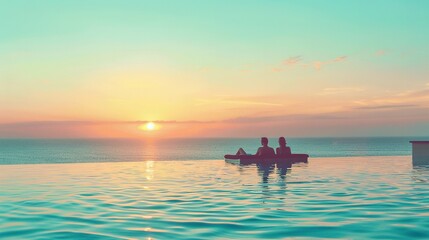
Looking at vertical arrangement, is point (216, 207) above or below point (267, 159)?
below

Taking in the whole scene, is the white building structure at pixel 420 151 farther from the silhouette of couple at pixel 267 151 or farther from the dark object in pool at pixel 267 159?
the silhouette of couple at pixel 267 151

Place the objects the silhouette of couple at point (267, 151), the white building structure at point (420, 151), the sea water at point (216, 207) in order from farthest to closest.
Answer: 1. the white building structure at point (420, 151)
2. the silhouette of couple at point (267, 151)
3. the sea water at point (216, 207)

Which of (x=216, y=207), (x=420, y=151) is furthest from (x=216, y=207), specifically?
(x=420, y=151)

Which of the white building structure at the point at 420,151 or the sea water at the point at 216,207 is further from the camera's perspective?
the white building structure at the point at 420,151

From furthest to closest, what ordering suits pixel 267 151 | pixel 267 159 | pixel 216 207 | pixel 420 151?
pixel 420 151, pixel 267 151, pixel 267 159, pixel 216 207

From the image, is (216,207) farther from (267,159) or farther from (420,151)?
(420,151)

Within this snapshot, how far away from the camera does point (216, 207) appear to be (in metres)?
14.5

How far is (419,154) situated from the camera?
120 feet

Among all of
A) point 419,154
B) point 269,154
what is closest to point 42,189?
point 269,154

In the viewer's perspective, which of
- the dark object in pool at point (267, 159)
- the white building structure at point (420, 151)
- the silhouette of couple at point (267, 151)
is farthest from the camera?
the white building structure at point (420, 151)

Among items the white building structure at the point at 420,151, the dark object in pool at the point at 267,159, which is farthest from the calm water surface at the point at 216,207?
the white building structure at the point at 420,151

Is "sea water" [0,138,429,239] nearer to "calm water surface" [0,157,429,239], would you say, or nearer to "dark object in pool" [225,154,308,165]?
"calm water surface" [0,157,429,239]

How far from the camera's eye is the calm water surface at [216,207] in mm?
10930

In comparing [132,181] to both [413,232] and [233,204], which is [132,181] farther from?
[413,232]
